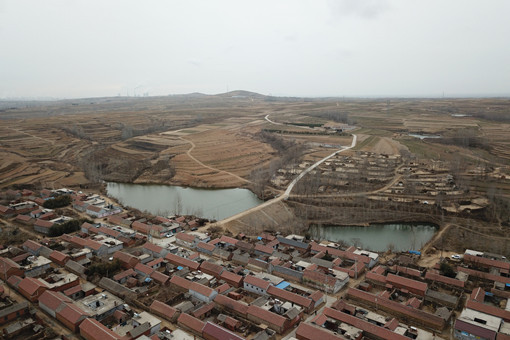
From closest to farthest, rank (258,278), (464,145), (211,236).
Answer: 1. (258,278)
2. (211,236)
3. (464,145)

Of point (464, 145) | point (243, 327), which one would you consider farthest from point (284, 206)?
point (464, 145)

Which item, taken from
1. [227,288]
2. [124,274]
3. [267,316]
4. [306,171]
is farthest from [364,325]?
[306,171]

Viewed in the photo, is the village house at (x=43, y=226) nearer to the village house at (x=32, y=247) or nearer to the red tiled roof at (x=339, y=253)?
the village house at (x=32, y=247)

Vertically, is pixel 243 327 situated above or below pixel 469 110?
below

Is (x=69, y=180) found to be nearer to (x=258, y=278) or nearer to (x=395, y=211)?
(x=258, y=278)

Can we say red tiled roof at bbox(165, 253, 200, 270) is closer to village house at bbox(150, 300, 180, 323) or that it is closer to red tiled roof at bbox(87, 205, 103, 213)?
village house at bbox(150, 300, 180, 323)

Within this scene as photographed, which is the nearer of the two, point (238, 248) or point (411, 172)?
point (238, 248)

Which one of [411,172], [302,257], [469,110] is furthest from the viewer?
[469,110]
